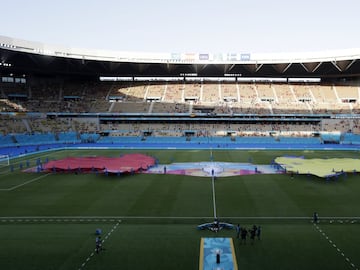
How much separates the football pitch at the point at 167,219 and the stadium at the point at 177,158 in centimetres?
13

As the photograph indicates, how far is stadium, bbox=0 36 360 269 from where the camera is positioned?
19.0 meters

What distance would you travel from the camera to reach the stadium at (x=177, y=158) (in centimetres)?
1895

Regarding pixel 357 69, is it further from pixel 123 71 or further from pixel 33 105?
pixel 33 105

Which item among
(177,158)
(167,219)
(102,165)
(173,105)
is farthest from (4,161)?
(173,105)

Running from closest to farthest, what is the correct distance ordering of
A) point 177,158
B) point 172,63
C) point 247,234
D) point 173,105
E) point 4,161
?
point 247,234 < point 4,161 < point 177,158 < point 172,63 < point 173,105

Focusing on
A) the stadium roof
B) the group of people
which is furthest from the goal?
the group of people

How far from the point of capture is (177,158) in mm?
52406

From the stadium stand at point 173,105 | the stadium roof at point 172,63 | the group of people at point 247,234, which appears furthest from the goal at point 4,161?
the group of people at point 247,234

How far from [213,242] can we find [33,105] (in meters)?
77.7

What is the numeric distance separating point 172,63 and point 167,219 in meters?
65.5

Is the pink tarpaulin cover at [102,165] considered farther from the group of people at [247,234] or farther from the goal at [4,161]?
the group of people at [247,234]

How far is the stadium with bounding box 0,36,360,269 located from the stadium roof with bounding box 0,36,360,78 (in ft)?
1.42

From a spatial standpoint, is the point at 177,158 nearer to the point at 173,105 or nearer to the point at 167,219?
the point at 167,219

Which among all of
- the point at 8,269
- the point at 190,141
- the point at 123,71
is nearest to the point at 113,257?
the point at 8,269
